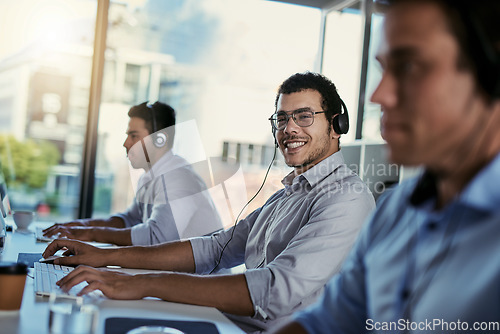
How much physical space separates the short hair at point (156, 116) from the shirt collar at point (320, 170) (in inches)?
51.1

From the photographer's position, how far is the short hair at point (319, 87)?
180cm

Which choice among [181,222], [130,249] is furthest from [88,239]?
[130,249]

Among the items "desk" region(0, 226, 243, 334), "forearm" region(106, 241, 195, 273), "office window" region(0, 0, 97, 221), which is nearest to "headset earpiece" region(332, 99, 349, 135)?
"forearm" region(106, 241, 195, 273)

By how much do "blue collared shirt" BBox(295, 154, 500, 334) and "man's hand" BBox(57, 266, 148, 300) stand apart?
480mm

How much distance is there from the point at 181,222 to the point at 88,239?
44 centimetres

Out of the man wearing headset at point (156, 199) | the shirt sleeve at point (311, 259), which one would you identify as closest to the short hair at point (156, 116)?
the man wearing headset at point (156, 199)

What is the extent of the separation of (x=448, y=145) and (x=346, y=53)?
3448 mm

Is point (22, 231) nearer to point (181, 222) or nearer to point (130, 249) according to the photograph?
point (181, 222)

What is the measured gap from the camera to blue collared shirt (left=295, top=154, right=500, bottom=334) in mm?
Result: 646

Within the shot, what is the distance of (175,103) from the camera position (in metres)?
3.88

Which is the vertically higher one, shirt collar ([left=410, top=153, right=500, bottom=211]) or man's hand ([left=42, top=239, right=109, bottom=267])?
shirt collar ([left=410, top=153, right=500, bottom=211])

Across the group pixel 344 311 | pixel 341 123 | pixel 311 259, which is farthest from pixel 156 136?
pixel 344 311

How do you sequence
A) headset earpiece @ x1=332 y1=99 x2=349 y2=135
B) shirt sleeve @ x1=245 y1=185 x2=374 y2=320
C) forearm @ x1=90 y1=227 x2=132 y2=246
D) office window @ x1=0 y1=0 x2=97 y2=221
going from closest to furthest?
shirt sleeve @ x1=245 y1=185 x2=374 y2=320, headset earpiece @ x1=332 y1=99 x2=349 y2=135, forearm @ x1=90 y1=227 x2=132 y2=246, office window @ x1=0 y1=0 x2=97 y2=221

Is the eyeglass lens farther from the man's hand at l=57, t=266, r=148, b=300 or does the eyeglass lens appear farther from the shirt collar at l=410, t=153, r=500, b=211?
the shirt collar at l=410, t=153, r=500, b=211
